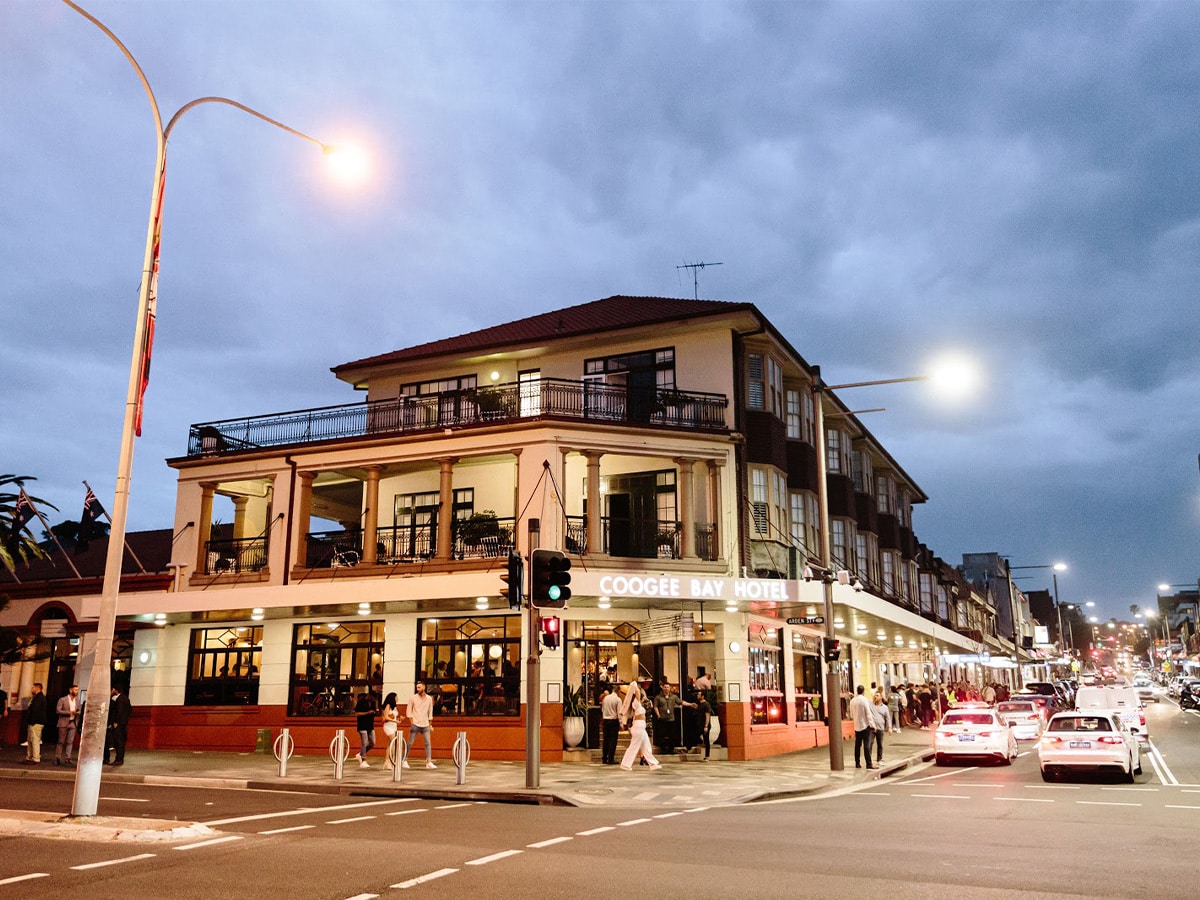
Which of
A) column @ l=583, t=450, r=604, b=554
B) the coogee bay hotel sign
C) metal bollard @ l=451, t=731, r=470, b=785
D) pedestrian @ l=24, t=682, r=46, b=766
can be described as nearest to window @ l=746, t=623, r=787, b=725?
the coogee bay hotel sign

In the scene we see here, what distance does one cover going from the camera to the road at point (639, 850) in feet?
28.3

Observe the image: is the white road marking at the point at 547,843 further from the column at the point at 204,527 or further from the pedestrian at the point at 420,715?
the column at the point at 204,527

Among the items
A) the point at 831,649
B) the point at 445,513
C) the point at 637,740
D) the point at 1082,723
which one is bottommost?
the point at 637,740

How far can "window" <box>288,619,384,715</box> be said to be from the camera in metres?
27.6

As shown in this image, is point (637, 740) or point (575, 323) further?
point (575, 323)

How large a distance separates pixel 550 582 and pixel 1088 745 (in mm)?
10606

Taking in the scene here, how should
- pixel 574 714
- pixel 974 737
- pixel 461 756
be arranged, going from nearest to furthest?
pixel 461 756
pixel 974 737
pixel 574 714

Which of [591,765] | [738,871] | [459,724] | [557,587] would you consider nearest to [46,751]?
[459,724]

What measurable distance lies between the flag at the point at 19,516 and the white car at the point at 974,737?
23237mm

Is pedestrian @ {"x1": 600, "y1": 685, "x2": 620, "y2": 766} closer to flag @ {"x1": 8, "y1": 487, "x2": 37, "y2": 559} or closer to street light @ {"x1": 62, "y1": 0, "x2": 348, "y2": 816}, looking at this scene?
street light @ {"x1": 62, "y1": 0, "x2": 348, "y2": 816}

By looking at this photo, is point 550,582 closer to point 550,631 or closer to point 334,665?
point 550,631

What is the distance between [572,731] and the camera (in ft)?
80.1

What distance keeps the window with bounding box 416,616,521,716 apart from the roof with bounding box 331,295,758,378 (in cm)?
907

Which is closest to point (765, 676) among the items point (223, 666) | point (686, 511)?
point (686, 511)
